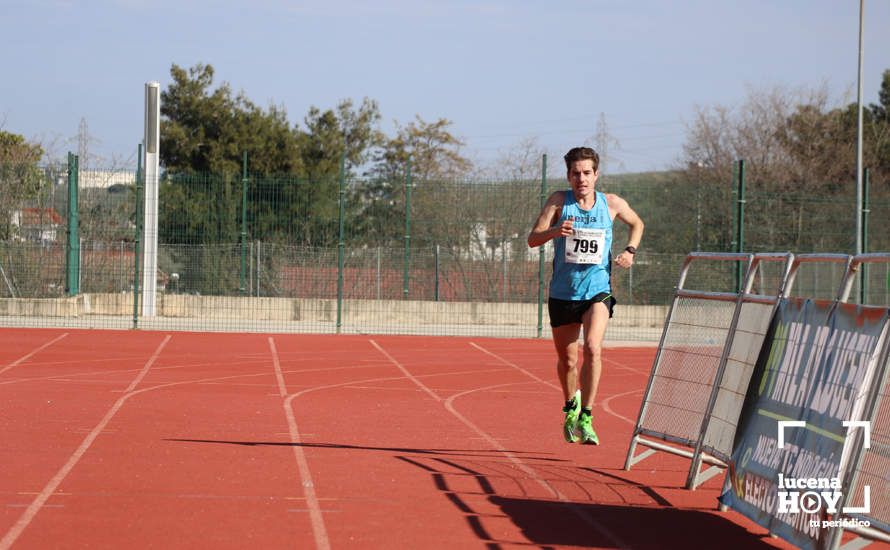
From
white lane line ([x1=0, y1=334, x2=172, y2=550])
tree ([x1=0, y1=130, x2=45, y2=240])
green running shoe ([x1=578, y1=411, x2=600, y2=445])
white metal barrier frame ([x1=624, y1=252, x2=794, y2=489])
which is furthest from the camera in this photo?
tree ([x1=0, y1=130, x2=45, y2=240])

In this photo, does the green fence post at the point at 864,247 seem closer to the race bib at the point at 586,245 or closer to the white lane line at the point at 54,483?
the white lane line at the point at 54,483

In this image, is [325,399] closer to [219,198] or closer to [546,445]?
[546,445]

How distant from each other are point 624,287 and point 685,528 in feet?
64.7

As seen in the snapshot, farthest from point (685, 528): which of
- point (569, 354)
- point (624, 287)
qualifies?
point (624, 287)

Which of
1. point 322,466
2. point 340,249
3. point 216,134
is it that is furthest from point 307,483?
point 216,134

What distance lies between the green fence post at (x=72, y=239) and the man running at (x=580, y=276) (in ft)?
51.6

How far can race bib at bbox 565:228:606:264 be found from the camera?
8.57 meters

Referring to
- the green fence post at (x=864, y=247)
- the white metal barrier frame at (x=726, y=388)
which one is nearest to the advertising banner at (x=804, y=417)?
the white metal barrier frame at (x=726, y=388)

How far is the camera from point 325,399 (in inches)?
500

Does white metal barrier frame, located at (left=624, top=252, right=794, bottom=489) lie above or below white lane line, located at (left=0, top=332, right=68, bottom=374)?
above

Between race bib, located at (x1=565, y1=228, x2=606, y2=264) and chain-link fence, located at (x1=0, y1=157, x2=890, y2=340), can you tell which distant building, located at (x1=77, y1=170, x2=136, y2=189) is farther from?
race bib, located at (x1=565, y1=228, x2=606, y2=264)

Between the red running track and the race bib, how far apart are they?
1.46 metres

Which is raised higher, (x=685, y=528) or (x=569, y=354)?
(x=569, y=354)

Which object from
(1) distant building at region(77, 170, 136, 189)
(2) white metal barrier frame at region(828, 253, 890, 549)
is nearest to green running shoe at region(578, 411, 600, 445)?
(2) white metal barrier frame at region(828, 253, 890, 549)
